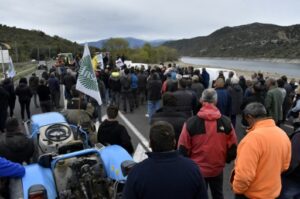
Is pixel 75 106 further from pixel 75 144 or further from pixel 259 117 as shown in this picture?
pixel 259 117

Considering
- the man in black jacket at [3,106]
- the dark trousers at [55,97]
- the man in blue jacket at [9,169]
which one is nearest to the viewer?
the man in blue jacket at [9,169]

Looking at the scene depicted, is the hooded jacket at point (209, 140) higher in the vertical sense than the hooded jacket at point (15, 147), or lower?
higher

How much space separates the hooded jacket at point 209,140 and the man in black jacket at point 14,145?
2.65m

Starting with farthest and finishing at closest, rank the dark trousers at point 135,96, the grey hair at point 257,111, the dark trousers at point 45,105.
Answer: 1. the dark trousers at point 135,96
2. the dark trousers at point 45,105
3. the grey hair at point 257,111

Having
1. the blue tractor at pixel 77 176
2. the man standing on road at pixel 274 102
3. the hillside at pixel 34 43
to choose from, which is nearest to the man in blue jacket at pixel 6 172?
the blue tractor at pixel 77 176

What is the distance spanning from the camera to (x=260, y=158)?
444cm

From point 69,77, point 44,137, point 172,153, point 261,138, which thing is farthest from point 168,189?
point 69,77

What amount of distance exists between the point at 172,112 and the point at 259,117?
234cm

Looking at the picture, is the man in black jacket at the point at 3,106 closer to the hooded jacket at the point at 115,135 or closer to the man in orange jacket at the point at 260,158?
the hooded jacket at the point at 115,135

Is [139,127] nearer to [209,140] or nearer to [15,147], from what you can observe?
[15,147]

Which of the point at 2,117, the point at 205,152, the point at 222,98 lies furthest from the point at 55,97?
the point at 205,152

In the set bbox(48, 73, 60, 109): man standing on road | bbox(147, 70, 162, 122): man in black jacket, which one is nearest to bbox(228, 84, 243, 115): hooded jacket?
bbox(147, 70, 162, 122): man in black jacket

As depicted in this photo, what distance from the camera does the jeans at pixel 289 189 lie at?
4754 millimetres

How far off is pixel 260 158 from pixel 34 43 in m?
120
